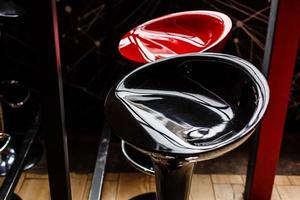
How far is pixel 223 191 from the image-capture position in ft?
6.32

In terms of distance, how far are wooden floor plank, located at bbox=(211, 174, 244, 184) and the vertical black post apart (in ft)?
2.63

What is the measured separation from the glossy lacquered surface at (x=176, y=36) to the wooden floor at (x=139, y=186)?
27.9 inches

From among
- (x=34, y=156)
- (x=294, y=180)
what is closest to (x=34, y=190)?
(x=34, y=156)

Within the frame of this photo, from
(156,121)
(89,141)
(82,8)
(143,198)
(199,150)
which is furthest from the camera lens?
(89,141)

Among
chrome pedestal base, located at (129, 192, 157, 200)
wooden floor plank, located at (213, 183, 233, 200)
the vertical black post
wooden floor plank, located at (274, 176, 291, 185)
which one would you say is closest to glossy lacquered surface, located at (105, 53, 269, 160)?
the vertical black post

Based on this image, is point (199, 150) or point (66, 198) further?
point (66, 198)

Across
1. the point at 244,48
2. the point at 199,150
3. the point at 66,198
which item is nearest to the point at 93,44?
the point at 244,48

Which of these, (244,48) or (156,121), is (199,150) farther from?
(244,48)

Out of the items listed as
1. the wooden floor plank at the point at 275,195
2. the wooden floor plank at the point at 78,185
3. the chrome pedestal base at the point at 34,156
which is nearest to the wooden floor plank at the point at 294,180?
the wooden floor plank at the point at 275,195

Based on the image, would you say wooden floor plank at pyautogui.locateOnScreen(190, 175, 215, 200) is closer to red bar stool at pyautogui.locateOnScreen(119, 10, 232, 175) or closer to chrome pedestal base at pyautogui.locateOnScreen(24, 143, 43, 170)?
red bar stool at pyautogui.locateOnScreen(119, 10, 232, 175)

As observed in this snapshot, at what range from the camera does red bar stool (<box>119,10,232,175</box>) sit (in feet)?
4.97

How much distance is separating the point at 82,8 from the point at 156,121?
4.17 feet

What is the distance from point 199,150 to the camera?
0.88 m

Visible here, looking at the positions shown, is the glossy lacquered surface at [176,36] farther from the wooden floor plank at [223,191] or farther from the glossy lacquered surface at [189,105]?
the wooden floor plank at [223,191]
